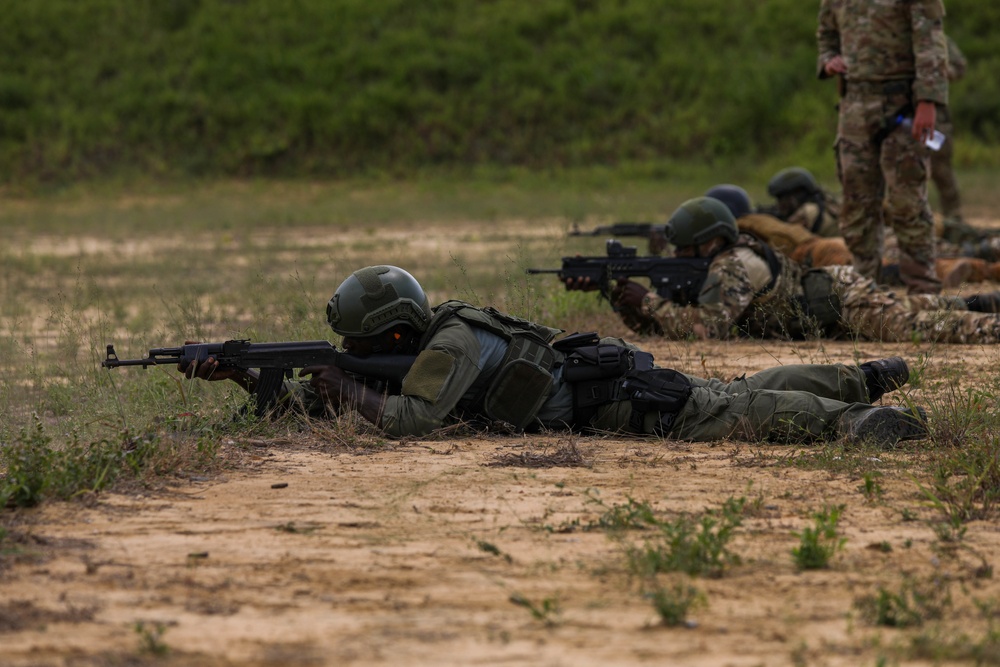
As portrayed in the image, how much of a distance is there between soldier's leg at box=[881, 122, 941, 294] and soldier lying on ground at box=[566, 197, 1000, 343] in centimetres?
63

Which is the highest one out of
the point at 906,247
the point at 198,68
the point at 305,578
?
the point at 198,68

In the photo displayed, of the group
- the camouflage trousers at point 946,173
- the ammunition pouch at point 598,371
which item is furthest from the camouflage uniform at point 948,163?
the ammunition pouch at point 598,371

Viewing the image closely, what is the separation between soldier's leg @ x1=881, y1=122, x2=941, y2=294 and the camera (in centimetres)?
854

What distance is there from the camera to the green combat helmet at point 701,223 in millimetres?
7980

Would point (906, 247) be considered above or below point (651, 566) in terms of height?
above

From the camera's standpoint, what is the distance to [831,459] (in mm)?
4809

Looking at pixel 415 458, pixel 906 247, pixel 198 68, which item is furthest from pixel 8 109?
pixel 415 458

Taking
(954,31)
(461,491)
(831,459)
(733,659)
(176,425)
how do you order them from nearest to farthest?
1. (733,659)
2. (461,491)
3. (831,459)
4. (176,425)
5. (954,31)

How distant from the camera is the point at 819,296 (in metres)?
7.88

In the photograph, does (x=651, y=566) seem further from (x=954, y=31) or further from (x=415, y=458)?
(x=954, y=31)

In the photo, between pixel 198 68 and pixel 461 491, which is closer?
pixel 461 491

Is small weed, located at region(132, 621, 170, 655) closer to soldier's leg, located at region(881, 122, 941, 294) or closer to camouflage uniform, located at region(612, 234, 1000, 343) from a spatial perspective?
camouflage uniform, located at region(612, 234, 1000, 343)

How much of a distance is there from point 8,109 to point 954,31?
19.4 meters

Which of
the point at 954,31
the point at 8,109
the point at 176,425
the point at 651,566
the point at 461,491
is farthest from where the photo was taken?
the point at 8,109
